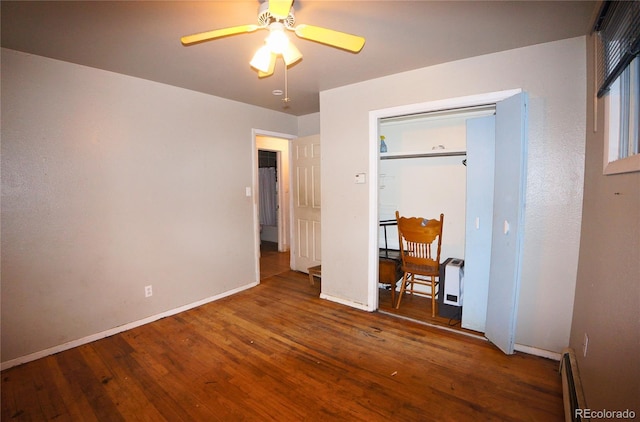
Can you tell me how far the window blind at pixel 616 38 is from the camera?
114 centimetres

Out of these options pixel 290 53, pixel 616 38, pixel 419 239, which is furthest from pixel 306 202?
pixel 616 38

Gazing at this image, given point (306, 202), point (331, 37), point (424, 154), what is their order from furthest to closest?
point (306, 202) < point (424, 154) < point (331, 37)

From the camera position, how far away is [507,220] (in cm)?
220

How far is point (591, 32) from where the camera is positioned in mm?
1844

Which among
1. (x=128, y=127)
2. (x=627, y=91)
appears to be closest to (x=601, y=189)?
(x=627, y=91)

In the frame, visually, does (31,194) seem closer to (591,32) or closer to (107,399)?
(107,399)

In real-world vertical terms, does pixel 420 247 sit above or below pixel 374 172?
below

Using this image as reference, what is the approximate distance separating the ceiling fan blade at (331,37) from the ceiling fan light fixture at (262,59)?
0.28 meters

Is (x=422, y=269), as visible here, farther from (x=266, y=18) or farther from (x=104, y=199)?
(x=104, y=199)

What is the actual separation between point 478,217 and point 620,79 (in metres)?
1.31

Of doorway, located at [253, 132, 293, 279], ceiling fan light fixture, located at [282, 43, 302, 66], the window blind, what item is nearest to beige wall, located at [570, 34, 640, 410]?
the window blind

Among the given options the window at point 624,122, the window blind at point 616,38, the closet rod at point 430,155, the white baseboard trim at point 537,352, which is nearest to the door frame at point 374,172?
the closet rod at point 430,155

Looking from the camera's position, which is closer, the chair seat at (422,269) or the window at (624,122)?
the window at (624,122)

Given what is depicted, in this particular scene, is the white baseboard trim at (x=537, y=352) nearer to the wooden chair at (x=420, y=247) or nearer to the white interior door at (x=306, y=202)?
the wooden chair at (x=420, y=247)
